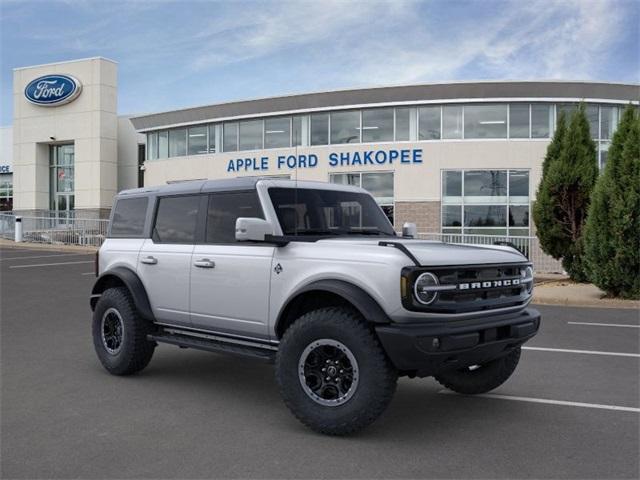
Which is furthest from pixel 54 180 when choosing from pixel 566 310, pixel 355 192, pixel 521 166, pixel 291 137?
pixel 355 192

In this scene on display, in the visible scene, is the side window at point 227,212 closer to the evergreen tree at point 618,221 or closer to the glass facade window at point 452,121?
the evergreen tree at point 618,221

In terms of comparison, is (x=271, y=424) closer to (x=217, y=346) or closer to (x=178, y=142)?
(x=217, y=346)

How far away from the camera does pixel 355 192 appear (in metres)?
6.30

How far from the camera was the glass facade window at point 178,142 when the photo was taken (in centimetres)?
3303

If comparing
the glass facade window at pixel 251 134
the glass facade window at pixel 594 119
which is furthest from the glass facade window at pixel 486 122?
the glass facade window at pixel 251 134

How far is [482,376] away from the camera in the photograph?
5.71 m

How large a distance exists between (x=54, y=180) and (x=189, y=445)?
38920 mm

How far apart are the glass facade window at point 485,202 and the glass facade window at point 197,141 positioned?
1244 centimetres

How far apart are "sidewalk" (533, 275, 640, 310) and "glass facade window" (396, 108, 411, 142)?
39.7 ft

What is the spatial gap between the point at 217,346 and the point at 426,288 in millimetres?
2072

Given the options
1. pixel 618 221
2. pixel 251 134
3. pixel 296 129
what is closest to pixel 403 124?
pixel 296 129

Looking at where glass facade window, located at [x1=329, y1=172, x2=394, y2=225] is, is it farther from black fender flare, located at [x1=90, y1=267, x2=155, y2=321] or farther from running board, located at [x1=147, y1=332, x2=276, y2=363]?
running board, located at [x1=147, y1=332, x2=276, y2=363]

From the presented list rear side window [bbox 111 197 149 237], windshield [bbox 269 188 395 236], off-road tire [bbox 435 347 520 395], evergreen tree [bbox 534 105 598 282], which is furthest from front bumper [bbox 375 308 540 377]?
evergreen tree [bbox 534 105 598 282]

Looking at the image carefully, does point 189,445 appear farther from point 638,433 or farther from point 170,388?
point 638,433
